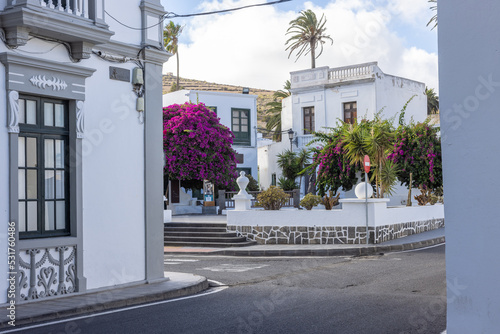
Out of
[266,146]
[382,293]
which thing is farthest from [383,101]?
[382,293]

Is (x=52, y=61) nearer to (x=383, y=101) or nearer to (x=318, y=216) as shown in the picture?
(x=318, y=216)

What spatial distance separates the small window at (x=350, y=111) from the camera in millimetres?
36156

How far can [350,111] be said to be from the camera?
36438 millimetres

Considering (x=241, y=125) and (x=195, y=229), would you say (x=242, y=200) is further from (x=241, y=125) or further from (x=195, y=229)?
(x=241, y=125)

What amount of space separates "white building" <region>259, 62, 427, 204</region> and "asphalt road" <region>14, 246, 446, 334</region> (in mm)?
21898

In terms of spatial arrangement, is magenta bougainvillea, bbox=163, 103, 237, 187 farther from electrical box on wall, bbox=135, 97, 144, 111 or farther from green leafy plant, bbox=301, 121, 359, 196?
electrical box on wall, bbox=135, 97, 144, 111

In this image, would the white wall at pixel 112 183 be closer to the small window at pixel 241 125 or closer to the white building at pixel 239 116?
the white building at pixel 239 116

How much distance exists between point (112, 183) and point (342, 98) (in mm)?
27081

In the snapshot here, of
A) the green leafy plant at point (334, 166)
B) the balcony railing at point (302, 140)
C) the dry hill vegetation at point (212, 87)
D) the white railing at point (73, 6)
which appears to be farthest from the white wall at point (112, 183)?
the dry hill vegetation at point (212, 87)

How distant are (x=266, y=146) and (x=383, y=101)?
9.75 metres

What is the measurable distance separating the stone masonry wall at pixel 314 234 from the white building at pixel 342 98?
16.1 meters

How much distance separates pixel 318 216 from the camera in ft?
62.3

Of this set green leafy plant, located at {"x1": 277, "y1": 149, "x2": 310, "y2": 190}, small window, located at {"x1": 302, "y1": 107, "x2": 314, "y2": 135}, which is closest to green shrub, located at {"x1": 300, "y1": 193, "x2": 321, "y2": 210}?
green leafy plant, located at {"x1": 277, "y1": 149, "x2": 310, "y2": 190}

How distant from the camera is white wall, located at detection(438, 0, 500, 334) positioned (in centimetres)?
459
